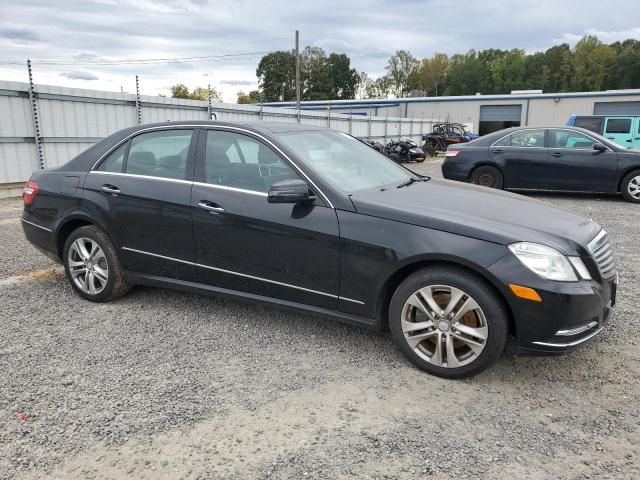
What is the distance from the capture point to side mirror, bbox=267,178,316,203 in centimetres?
327

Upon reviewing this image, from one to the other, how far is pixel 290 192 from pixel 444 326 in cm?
125

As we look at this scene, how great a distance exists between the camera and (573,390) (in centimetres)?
301

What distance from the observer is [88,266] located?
433 centimetres

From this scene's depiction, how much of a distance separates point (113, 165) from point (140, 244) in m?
0.75

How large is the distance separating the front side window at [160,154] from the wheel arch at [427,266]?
179cm

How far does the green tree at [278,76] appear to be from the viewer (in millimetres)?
94625

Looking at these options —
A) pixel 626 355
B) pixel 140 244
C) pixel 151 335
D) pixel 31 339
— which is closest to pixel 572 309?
pixel 626 355

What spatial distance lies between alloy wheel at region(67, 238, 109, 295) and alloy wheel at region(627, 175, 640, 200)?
31.5 ft

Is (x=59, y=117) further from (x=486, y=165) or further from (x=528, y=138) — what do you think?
(x=528, y=138)

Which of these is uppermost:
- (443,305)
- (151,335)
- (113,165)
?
(113,165)

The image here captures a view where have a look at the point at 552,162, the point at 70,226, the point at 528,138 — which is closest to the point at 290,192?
the point at 70,226

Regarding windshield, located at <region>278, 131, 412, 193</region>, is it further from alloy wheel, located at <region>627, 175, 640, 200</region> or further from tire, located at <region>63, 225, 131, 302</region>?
alloy wheel, located at <region>627, 175, 640, 200</region>

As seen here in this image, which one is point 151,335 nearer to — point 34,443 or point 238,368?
point 238,368

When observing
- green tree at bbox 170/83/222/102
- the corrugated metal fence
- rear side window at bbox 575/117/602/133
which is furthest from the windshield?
green tree at bbox 170/83/222/102
